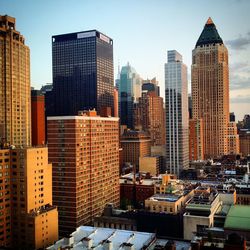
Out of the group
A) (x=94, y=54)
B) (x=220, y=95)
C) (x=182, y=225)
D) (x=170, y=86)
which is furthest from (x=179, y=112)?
(x=182, y=225)

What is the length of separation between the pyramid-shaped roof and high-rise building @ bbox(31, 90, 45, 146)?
86.6 m

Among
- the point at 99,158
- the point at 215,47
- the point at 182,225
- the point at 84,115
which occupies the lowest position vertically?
the point at 182,225

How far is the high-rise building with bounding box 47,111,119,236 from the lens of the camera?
70.4 metres

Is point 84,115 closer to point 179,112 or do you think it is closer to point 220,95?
point 179,112

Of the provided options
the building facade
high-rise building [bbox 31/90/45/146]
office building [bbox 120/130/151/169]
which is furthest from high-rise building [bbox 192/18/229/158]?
the building facade

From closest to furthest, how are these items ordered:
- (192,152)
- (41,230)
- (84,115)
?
(41,230), (84,115), (192,152)

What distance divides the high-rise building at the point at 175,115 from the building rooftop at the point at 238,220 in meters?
69.5

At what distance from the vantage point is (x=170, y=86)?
13350cm

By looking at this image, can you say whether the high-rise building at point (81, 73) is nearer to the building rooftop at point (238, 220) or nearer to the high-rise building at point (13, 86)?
the high-rise building at point (13, 86)

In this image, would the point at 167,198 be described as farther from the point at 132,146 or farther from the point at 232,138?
the point at 232,138

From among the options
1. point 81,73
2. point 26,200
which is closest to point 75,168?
point 26,200

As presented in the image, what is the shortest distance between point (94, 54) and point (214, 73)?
5796cm

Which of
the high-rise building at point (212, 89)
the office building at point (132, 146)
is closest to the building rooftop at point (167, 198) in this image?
the office building at point (132, 146)

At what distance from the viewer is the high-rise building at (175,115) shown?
435 ft
